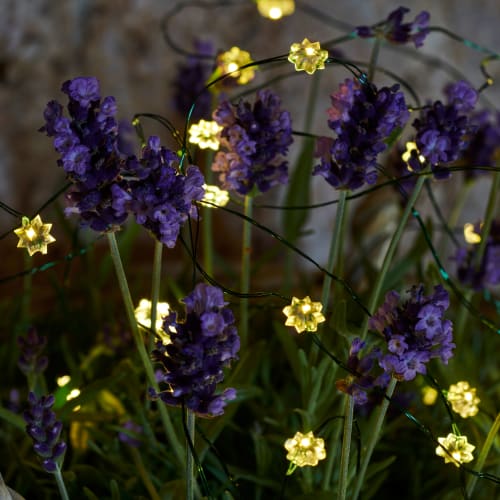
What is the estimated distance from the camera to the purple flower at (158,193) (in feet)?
1.13

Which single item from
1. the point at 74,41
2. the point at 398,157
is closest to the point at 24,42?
the point at 74,41

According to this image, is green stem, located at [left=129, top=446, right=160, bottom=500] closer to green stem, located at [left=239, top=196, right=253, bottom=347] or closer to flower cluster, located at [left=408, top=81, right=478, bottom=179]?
green stem, located at [left=239, top=196, right=253, bottom=347]

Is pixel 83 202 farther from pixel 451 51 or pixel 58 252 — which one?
pixel 451 51

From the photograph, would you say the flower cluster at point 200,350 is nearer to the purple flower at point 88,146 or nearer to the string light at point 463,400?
the purple flower at point 88,146

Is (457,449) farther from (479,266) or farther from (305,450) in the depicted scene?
(479,266)

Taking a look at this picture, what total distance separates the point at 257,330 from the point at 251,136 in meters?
0.31

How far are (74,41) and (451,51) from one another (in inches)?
23.1

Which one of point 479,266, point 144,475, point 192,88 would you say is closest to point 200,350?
Answer: point 144,475

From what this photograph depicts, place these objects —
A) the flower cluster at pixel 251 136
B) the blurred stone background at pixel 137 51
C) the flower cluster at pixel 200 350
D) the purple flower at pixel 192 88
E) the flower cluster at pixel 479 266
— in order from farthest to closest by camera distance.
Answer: the blurred stone background at pixel 137 51 < the purple flower at pixel 192 88 < the flower cluster at pixel 479 266 < the flower cluster at pixel 251 136 < the flower cluster at pixel 200 350

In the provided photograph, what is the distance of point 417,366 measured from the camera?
1.16 ft

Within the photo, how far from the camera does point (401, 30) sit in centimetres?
50

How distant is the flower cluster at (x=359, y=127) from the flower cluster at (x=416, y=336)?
83mm

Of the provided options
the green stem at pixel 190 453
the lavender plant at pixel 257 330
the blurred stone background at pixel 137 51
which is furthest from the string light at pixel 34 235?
the blurred stone background at pixel 137 51

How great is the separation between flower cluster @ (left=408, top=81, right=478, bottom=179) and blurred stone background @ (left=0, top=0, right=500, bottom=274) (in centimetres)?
61
